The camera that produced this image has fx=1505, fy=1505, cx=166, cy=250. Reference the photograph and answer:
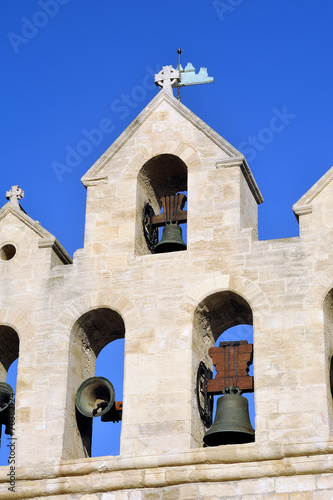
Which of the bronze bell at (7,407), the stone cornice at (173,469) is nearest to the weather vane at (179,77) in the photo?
the bronze bell at (7,407)

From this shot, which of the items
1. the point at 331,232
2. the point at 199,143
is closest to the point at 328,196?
the point at 331,232

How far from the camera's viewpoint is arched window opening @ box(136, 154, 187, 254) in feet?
87.1

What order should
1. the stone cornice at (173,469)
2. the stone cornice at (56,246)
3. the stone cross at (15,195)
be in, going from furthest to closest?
1. the stone cross at (15,195)
2. the stone cornice at (56,246)
3. the stone cornice at (173,469)

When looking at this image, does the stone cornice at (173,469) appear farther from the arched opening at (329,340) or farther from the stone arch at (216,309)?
the arched opening at (329,340)

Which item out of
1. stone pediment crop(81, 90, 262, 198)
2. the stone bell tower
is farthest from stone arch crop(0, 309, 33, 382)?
stone pediment crop(81, 90, 262, 198)

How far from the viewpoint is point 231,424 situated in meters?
24.0

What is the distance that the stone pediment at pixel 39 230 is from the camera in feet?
86.7

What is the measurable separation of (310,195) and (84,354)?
4.73m

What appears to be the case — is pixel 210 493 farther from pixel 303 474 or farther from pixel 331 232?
pixel 331 232

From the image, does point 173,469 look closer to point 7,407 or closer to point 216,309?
point 216,309

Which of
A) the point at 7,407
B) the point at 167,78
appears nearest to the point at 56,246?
the point at 7,407

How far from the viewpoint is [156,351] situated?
80.8 feet

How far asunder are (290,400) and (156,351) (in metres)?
2.50

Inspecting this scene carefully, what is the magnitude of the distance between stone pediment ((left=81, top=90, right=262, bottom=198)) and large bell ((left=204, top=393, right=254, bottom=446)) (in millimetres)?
4277
